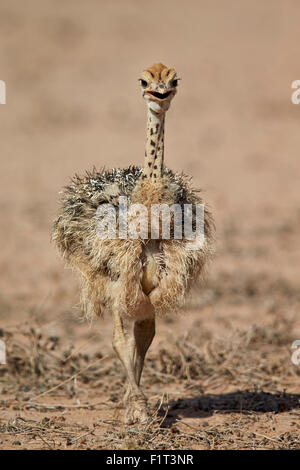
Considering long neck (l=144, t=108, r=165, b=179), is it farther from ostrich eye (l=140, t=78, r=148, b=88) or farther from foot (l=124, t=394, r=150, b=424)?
foot (l=124, t=394, r=150, b=424)

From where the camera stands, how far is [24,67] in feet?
60.3

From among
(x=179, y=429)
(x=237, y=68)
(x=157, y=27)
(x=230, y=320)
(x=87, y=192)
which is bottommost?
(x=179, y=429)

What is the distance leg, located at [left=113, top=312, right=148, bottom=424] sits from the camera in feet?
16.3

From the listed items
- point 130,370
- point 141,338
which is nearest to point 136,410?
point 130,370

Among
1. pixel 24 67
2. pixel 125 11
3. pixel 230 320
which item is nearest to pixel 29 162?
pixel 24 67

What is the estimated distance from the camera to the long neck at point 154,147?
15.1 ft

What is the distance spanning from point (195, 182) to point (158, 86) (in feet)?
27.3

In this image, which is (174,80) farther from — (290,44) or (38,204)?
(290,44)

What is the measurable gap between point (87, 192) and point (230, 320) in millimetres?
3553

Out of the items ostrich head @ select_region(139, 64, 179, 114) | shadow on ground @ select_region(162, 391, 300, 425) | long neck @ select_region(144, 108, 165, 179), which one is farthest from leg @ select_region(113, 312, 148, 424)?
ostrich head @ select_region(139, 64, 179, 114)

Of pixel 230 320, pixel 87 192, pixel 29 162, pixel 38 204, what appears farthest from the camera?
pixel 29 162

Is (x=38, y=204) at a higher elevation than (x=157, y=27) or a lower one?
lower

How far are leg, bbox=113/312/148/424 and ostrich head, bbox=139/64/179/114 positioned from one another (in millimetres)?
1336

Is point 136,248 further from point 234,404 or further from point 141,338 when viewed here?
point 234,404
